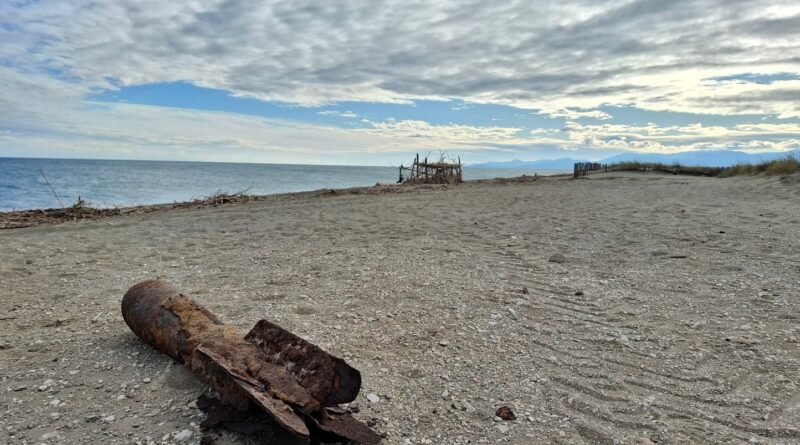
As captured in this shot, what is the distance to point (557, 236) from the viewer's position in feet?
26.1

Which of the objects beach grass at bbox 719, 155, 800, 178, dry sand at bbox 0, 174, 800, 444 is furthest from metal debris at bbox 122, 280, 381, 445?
beach grass at bbox 719, 155, 800, 178

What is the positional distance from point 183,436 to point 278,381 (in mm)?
524

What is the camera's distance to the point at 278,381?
244cm

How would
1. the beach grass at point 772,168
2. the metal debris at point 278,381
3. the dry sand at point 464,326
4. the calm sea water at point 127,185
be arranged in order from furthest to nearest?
the calm sea water at point 127,185
the beach grass at point 772,168
the dry sand at point 464,326
the metal debris at point 278,381

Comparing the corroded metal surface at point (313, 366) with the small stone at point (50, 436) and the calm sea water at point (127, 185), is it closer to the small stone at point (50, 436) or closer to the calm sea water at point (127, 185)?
the small stone at point (50, 436)

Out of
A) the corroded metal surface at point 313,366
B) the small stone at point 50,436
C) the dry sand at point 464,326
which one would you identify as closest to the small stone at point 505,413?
the dry sand at point 464,326

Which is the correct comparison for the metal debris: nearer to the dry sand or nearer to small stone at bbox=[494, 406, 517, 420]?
the dry sand

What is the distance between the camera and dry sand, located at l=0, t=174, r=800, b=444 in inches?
103

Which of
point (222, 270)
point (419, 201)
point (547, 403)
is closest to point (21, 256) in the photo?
point (222, 270)

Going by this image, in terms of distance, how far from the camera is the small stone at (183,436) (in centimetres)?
237

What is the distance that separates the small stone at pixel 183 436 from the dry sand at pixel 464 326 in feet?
0.04

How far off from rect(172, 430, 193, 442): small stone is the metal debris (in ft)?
0.32

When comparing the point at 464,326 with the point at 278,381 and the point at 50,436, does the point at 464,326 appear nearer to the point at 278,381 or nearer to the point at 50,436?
the point at 278,381

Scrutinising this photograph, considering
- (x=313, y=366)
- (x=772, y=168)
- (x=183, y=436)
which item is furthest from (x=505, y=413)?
(x=772, y=168)
